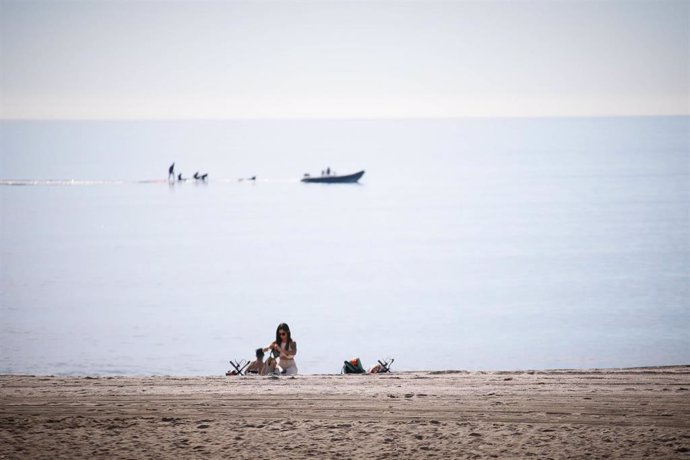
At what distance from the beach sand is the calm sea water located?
362 inches

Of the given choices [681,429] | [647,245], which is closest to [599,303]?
[647,245]

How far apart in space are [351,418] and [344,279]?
88.3 ft

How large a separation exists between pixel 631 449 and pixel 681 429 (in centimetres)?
98


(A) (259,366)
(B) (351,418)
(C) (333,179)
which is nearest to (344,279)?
(A) (259,366)

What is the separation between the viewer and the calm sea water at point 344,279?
80.8ft

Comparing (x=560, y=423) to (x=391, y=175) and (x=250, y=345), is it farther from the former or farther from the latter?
(x=391, y=175)

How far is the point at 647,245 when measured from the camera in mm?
46500

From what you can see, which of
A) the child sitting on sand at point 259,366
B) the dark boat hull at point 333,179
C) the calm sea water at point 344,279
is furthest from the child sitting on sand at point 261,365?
the dark boat hull at point 333,179

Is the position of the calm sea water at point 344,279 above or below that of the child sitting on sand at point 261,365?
above

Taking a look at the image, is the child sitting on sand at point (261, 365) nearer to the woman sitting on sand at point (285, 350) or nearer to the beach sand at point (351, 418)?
the woman sitting on sand at point (285, 350)

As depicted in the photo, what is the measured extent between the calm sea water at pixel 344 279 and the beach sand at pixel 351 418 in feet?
30.2

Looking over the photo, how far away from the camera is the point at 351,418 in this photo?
11.2m

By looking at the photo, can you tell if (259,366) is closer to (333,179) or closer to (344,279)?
(344,279)

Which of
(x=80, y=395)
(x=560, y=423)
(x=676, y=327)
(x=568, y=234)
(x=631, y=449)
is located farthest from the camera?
(x=568, y=234)
